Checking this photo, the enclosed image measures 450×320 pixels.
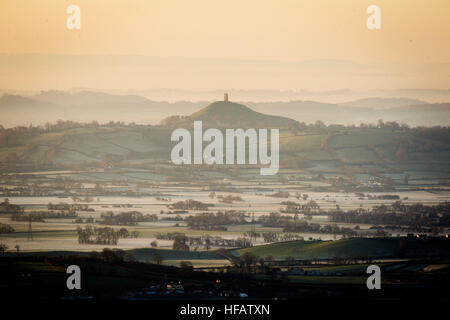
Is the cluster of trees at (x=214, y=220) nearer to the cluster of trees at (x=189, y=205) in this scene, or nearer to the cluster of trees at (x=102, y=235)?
the cluster of trees at (x=189, y=205)

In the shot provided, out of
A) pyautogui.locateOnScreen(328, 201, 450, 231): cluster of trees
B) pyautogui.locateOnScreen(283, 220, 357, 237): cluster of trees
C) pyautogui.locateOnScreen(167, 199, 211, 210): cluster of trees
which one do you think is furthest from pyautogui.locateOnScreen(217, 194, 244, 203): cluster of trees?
pyautogui.locateOnScreen(283, 220, 357, 237): cluster of trees

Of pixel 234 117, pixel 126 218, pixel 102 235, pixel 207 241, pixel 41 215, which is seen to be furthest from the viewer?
pixel 234 117

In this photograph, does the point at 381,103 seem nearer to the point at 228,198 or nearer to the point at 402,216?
the point at 228,198

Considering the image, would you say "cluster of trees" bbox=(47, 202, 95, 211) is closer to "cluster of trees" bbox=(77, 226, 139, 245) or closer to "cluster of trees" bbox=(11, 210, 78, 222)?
"cluster of trees" bbox=(11, 210, 78, 222)

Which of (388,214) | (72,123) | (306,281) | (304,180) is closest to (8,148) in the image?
(72,123)

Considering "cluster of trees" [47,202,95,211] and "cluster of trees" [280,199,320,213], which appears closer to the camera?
"cluster of trees" [47,202,95,211]

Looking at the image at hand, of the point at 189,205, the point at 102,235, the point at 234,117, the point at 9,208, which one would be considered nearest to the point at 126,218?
the point at 102,235
